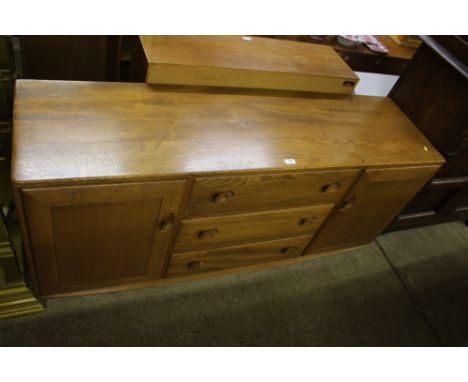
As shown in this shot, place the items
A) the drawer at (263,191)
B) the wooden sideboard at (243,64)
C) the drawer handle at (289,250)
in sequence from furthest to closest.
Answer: the drawer handle at (289,250) → the wooden sideboard at (243,64) → the drawer at (263,191)

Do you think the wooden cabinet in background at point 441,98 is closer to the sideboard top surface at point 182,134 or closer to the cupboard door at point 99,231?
the sideboard top surface at point 182,134

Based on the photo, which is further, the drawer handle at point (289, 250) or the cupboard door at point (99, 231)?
→ the drawer handle at point (289, 250)

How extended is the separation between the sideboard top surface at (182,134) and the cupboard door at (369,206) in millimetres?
59

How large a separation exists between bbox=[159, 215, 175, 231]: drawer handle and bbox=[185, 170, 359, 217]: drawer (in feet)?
0.16

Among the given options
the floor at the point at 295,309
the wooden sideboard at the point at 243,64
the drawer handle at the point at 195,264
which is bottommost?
the floor at the point at 295,309

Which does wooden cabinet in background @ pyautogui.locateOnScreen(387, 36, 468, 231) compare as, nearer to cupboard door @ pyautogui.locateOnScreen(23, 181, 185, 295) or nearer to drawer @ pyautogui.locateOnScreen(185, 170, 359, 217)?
drawer @ pyautogui.locateOnScreen(185, 170, 359, 217)

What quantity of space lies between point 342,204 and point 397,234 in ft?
2.77

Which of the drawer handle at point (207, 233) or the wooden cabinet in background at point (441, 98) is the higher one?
the wooden cabinet in background at point (441, 98)

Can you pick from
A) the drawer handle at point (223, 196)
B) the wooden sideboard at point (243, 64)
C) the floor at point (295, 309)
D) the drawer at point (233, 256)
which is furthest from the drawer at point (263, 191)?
the floor at point (295, 309)

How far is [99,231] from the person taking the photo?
1.04 metres

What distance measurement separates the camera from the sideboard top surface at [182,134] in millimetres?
899

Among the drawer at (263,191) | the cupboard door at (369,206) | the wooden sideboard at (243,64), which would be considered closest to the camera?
the drawer at (263,191)

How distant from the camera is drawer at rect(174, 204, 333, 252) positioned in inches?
46.8
